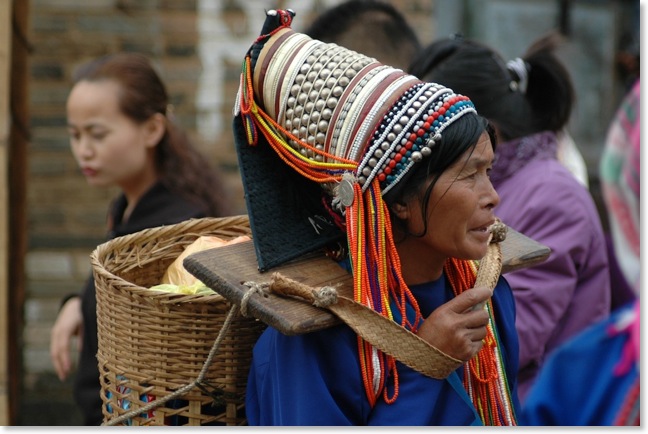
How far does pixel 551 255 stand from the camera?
9.25ft

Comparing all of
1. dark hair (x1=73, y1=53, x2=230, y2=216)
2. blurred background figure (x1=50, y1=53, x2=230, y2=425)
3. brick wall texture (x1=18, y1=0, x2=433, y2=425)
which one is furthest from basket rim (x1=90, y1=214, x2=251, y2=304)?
brick wall texture (x1=18, y1=0, x2=433, y2=425)

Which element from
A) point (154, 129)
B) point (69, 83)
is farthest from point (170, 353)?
point (69, 83)

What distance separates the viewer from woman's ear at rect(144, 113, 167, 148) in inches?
137

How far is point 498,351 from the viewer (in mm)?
2207

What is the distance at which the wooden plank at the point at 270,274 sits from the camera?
6.14ft

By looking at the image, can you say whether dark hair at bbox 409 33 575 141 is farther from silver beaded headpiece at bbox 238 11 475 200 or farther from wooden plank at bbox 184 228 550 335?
silver beaded headpiece at bbox 238 11 475 200

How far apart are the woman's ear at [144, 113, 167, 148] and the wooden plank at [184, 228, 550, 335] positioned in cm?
139

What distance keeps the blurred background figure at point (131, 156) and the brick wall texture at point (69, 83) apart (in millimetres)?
1458

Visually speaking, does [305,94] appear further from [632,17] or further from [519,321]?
[632,17]

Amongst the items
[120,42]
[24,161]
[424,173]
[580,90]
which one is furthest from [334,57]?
[580,90]

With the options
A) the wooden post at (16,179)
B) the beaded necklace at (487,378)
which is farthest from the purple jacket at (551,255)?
the wooden post at (16,179)

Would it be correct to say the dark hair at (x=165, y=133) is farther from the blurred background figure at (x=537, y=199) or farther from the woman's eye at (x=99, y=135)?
the blurred background figure at (x=537, y=199)

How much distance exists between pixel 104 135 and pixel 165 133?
0.24 meters

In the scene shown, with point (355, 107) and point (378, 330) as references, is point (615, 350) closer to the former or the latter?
point (378, 330)
